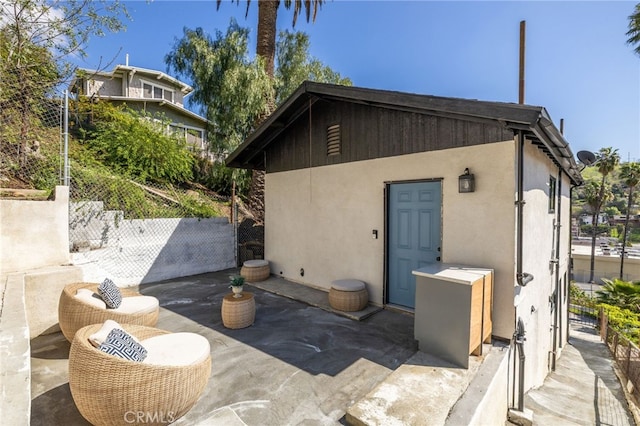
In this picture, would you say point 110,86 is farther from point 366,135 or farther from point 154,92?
point 366,135

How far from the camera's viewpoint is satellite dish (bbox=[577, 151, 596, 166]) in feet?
22.0

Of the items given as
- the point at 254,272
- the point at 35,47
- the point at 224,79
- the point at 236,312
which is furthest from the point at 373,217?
the point at 224,79

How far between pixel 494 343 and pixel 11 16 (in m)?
9.72

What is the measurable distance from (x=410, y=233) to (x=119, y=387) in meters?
4.32

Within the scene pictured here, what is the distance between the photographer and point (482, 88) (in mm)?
8922

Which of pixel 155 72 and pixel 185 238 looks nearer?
pixel 185 238

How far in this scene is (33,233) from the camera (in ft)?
14.4

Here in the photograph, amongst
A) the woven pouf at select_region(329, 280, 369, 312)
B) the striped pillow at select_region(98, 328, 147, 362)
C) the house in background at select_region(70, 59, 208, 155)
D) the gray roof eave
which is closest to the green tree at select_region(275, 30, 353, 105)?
the house in background at select_region(70, 59, 208, 155)

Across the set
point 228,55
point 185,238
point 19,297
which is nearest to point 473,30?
point 228,55

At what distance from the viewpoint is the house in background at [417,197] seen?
3.79 meters

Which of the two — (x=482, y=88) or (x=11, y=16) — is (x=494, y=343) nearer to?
(x=482, y=88)

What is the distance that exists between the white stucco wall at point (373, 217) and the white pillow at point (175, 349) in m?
3.47

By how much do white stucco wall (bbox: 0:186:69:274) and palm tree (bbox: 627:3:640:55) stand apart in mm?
23480

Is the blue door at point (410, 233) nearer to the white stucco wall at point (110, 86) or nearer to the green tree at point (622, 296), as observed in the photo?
the white stucco wall at point (110, 86)
